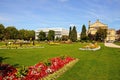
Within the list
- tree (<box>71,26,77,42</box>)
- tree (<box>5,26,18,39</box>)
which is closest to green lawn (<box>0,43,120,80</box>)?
tree (<box>71,26,77,42</box>)

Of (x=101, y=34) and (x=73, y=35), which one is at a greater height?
(x=101, y=34)

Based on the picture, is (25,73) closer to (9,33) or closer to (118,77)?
(118,77)

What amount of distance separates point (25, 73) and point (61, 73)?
3.22 metres

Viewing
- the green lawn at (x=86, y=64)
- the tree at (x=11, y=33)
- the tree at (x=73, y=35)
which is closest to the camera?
the green lawn at (x=86, y=64)

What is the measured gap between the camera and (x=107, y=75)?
1173cm

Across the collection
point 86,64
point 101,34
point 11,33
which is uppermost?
point 11,33

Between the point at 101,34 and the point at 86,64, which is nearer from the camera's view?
the point at 86,64

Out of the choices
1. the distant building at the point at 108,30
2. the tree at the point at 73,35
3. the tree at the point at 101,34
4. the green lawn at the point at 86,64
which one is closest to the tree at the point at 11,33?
the tree at the point at 73,35

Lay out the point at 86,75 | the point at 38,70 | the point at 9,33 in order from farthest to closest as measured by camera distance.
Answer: the point at 9,33 < the point at 86,75 < the point at 38,70

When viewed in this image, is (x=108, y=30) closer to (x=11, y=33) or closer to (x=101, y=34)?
(x=101, y=34)

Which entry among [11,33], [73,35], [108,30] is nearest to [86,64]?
[73,35]

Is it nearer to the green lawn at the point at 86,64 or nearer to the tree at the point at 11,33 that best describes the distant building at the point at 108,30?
the tree at the point at 11,33

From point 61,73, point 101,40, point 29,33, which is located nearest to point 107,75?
point 61,73

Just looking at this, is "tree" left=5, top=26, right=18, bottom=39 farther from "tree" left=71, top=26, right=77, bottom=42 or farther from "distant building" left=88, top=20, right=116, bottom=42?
"distant building" left=88, top=20, right=116, bottom=42
